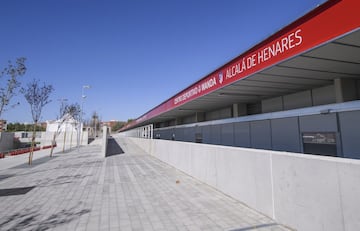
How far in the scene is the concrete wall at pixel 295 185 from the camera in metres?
2.55

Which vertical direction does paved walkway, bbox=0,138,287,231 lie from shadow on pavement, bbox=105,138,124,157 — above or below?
below

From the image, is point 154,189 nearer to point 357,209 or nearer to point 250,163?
point 250,163

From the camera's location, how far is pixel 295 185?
10.8ft

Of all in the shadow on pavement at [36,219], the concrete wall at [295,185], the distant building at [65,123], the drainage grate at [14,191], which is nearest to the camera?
the concrete wall at [295,185]

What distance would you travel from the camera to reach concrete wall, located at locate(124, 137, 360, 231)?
255 centimetres

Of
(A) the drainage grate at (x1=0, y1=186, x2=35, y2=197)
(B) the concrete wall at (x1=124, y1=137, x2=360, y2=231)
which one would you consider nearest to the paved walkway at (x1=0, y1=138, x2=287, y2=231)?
(A) the drainage grate at (x1=0, y1=186, x2=35, y2=197)

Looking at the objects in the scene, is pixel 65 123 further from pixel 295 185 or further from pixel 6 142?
pixel 295 185

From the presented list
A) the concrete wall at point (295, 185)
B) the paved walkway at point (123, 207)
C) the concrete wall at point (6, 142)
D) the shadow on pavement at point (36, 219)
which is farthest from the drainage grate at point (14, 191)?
the concrete wall at point (6, 142)

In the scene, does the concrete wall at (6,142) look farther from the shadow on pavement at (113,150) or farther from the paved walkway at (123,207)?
the paved walkway at (123,207)

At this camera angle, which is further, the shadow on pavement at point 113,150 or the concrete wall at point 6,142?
the concrete wall at point 6,142

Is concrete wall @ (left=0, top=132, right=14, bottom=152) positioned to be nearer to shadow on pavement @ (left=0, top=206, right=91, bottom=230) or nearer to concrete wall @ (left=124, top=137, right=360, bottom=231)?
shadow on pavement @ (left=0, top=206, right=91, bottom=230)

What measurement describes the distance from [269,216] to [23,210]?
531cm

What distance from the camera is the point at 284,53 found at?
3.72 m

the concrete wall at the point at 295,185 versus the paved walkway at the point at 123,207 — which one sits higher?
the concrete wall at the point at 295,185
